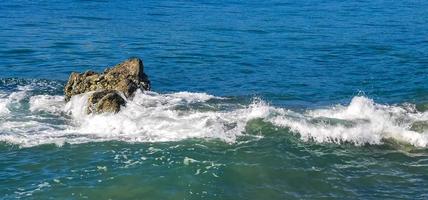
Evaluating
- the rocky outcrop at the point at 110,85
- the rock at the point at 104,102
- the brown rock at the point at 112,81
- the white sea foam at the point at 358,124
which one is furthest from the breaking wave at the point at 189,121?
the brown rock at the point at 112,81

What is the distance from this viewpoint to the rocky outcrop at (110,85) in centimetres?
2667

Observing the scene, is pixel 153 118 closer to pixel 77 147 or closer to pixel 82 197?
pixel 77 147

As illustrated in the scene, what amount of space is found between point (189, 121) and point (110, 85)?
526 centimetres

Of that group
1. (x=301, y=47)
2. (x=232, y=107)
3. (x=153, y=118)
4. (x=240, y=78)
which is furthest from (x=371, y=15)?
(x=153, y=118)

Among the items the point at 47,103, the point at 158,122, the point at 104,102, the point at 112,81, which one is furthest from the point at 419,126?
the point at 47,103

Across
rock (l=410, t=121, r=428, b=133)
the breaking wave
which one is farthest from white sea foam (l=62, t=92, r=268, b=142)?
rock (l=410, t=121, r=428, b=133)

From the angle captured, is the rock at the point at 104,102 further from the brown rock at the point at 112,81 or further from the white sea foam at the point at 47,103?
the white sea foam at the point at 47,103

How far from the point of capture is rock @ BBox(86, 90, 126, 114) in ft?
86.5

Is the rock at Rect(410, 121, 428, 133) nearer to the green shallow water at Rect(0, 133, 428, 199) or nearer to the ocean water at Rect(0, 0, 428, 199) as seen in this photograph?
the ocean water at Rect(0, 0, 428, 199)

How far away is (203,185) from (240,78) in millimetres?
16396

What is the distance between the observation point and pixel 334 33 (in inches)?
1951

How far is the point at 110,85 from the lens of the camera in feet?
95.7

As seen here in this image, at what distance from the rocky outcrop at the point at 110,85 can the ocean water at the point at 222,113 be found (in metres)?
0.54

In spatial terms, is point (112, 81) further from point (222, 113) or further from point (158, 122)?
point (222, 113)
